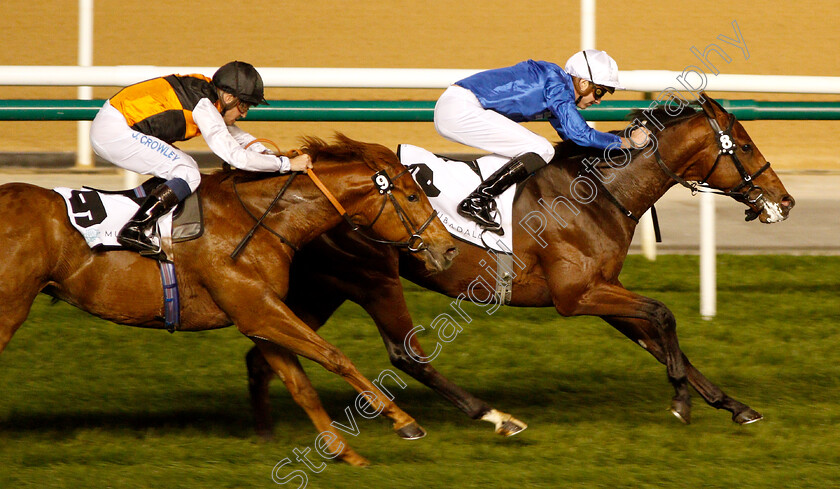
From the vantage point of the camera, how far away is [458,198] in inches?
186

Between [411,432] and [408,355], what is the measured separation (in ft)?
1.41

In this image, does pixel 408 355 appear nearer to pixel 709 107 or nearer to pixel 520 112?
pixel 520 112

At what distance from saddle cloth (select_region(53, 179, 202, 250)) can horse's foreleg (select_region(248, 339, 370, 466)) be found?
0.52m

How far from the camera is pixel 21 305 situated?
13.3ft

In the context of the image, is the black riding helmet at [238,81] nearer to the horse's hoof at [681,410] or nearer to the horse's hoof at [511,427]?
the horse's hoof at [511,427]

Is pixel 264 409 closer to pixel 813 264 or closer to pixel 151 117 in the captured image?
pixel 151 117

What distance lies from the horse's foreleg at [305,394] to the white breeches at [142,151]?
72cm

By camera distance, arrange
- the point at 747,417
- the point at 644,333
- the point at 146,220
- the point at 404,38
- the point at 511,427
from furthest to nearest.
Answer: the point at 404,38 < the point at 644,333 < the point at 747,417 < the point at 511,427 < the point at 146,220

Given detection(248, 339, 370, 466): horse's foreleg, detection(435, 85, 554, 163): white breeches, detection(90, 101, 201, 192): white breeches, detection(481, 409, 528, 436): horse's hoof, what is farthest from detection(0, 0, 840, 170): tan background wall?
detection(248, 339, 370, 466): horse's foreleg

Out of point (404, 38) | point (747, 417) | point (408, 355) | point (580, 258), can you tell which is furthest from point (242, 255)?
point (404, 38)

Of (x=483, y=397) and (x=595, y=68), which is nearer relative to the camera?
(x=595, y=68)

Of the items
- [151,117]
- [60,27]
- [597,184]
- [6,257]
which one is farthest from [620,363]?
[60,27]

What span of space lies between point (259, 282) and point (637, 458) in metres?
1.60

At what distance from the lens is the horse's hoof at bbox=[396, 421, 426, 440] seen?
14.3 ft
